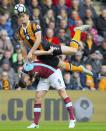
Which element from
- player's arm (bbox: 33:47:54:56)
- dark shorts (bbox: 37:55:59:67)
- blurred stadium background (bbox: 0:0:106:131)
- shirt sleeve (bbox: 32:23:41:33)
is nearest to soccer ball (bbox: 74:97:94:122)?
blurred stadium background (bbox: 0:0:106:131)

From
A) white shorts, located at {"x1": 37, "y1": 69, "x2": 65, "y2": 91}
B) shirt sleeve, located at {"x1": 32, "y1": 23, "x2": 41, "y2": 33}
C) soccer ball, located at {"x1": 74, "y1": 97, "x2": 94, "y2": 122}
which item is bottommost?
soccer ball, located at {"x1": 74, "y1": 97, "x2": 94, "y2": 122}

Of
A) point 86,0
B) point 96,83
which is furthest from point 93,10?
point 96,83

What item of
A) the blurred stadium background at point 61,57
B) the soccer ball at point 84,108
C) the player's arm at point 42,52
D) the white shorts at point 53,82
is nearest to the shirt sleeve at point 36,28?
the player's arm at point 42,52

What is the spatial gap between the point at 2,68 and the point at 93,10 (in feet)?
19.0

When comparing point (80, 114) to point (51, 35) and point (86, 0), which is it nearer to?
point (51, 35)

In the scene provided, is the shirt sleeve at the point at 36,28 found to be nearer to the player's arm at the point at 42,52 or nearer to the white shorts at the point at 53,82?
the player's arm at the point at 42,52

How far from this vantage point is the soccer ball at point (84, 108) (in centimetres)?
2203

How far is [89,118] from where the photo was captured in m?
22.0

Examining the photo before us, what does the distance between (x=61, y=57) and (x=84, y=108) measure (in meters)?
2.23

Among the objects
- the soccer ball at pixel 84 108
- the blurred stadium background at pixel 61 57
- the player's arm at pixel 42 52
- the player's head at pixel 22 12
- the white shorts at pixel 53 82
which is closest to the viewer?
the player's head at pixel 22 12

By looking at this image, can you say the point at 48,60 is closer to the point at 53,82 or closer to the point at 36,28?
the point at 53,82

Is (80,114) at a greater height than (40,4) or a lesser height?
lesser

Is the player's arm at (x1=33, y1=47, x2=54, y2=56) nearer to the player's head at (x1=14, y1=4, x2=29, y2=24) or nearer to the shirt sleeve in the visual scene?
the shirt sleeve

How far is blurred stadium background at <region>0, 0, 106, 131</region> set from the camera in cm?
2159
